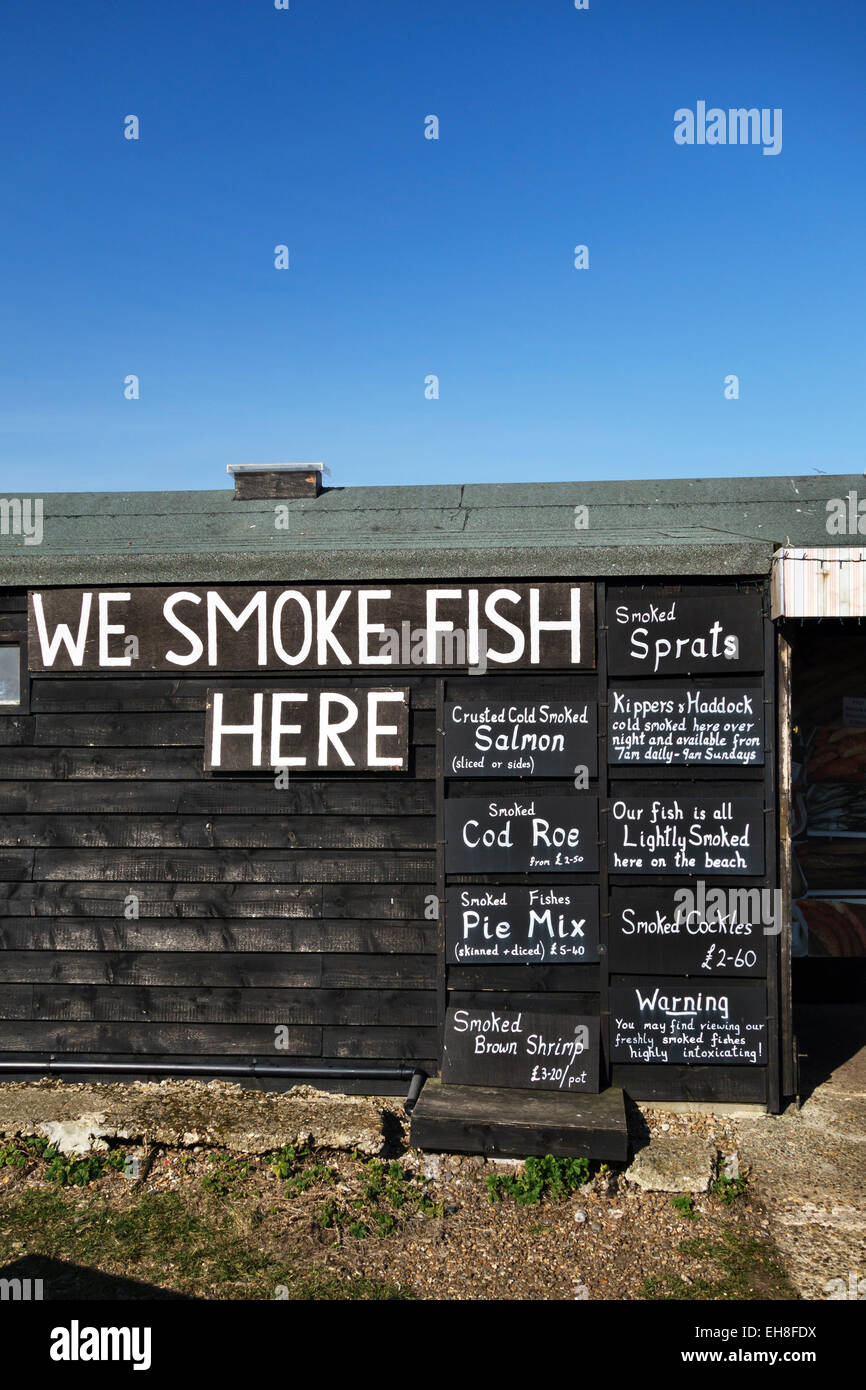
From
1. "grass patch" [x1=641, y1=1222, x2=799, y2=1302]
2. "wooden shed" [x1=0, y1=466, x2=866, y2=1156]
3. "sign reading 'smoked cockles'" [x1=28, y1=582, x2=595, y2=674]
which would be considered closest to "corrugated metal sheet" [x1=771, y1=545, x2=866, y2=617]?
"wooden shed" [x1=0, y1=466, x2=866, y2=1156]

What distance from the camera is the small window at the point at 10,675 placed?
684 cm

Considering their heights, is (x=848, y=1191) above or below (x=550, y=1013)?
below

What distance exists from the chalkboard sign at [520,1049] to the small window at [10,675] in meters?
3.84

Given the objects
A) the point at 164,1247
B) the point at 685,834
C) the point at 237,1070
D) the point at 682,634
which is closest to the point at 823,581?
the point at 682,634

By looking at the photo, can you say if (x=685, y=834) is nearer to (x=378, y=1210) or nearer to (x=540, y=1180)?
(x=540, y=1180)

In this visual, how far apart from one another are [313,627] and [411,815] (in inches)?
57.8

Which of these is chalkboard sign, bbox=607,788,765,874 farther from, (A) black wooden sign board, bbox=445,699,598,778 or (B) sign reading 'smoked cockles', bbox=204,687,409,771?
(B) sign reading 'smoked cockles', bbox=204,687,409,771

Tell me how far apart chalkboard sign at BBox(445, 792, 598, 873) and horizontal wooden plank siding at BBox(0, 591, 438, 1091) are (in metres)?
0.23

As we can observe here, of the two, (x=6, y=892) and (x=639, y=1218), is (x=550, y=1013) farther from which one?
(x=6, y=892)

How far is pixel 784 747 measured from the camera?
629cm

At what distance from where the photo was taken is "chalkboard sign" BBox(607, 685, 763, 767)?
631 cm

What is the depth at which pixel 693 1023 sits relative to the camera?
6262 millimetres
